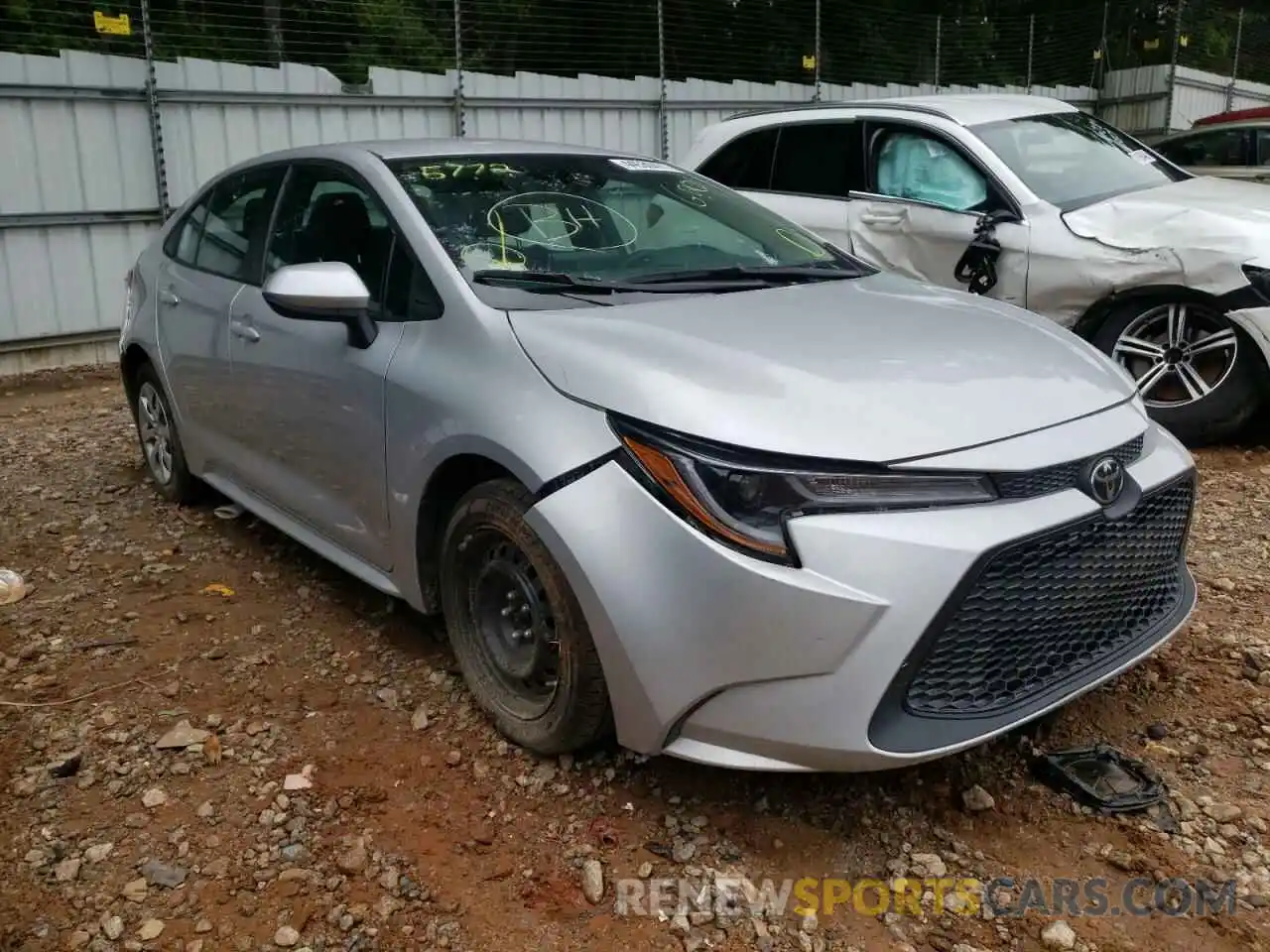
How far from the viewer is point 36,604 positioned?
4.11m

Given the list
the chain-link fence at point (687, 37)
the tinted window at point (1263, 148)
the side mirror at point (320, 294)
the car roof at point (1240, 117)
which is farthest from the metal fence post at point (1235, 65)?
the side mirror at point (320, 294)

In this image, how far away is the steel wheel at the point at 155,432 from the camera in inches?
197

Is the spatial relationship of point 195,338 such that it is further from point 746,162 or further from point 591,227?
point 746,162

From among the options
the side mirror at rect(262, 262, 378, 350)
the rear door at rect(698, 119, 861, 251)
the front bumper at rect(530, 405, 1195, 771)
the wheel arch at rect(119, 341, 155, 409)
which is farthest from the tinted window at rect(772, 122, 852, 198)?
the front bumper at rect(530, 405, 1195, 771)

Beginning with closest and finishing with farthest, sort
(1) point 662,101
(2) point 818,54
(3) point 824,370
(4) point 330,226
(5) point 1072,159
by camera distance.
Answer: (3) point 824,370
(4) point 330,226
(5) point 1072,159
(1) point 662,101
(2) point 818,54

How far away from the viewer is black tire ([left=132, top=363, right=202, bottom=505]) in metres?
4.88

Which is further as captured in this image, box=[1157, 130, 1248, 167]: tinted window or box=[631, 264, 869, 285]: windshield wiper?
box=[1157, 130, 1248, 167]: tinted window

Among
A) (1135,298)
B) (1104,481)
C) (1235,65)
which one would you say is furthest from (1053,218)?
(1235,65)

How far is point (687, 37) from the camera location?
12719 millimetres

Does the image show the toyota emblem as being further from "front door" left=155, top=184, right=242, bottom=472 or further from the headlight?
"front door" left=155, top=184, right=242, bottom=472

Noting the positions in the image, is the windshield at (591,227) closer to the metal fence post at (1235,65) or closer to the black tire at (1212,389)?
the black tire at (1212,389)

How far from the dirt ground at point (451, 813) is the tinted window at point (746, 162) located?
4.29m

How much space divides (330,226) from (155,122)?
5.78 meters

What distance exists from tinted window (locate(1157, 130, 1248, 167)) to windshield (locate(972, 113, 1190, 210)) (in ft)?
16.0
